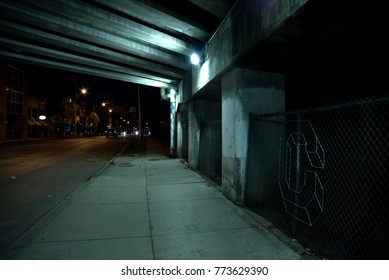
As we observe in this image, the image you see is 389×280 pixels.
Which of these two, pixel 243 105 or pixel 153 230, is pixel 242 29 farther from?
pixel 153 230

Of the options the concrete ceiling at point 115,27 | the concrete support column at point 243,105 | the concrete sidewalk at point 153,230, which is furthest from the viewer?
the concrete ceiling at point 115,27

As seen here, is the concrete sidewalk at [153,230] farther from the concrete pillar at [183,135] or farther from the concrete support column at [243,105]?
the concrete pillar at [183,135]

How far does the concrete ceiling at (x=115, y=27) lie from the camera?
8.34 m

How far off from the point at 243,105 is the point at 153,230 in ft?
11.5

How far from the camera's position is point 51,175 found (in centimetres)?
1235

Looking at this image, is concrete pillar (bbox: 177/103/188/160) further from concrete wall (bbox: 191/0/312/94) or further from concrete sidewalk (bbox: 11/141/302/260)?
concrete sidewalk (bbox: 11/141/302/260)

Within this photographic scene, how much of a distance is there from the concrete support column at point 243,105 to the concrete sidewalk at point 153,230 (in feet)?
2.10

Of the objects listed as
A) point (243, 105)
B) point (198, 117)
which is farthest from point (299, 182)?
point (198, 117)

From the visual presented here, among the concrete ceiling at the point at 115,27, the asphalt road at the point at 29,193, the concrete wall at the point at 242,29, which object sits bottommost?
the asphalt road at the point at 29,193

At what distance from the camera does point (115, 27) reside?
973cm

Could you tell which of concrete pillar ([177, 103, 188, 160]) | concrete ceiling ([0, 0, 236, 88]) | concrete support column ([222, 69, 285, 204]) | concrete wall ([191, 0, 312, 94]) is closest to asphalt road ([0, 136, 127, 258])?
concrete support column ([222, 69, 285, 204])

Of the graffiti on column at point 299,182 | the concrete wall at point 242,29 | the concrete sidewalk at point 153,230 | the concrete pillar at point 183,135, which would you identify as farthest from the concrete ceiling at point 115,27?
the concrete sidewalk at point 153,230

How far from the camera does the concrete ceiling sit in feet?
27.3

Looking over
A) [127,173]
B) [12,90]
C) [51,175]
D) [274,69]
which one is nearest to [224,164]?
[274,69]
